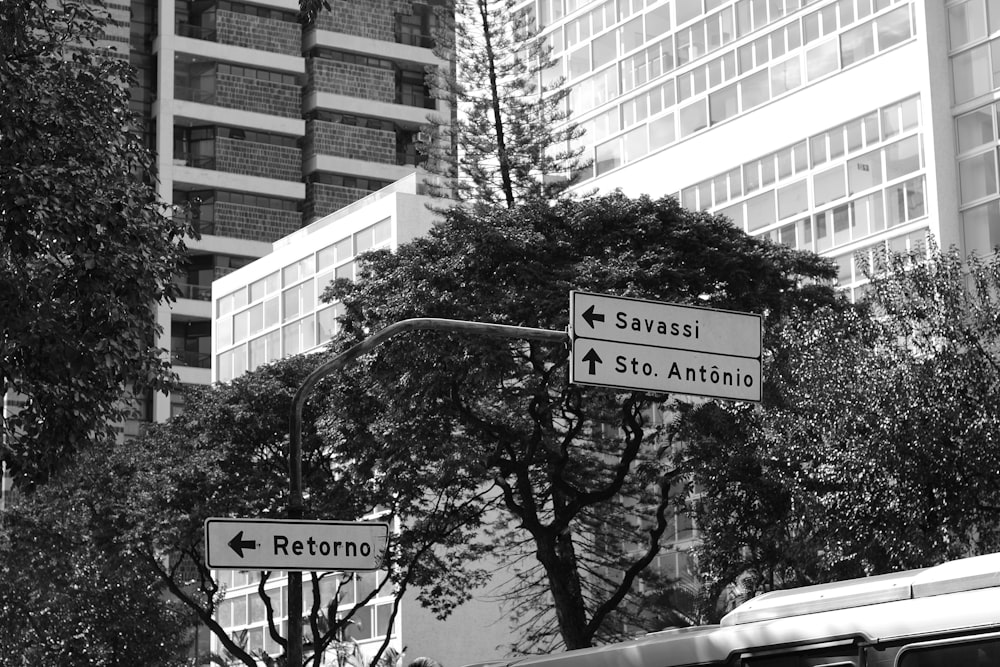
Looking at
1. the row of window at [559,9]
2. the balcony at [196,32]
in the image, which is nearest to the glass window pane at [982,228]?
the row of window at [559,9]

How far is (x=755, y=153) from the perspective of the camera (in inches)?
1608

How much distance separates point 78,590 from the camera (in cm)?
3959

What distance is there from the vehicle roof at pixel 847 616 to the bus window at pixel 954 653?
81 millimetres

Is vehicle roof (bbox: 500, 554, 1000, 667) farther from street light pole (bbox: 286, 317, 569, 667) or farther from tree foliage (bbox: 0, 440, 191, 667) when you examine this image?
tree foliage (bbox: 0, 440, 191, 667)

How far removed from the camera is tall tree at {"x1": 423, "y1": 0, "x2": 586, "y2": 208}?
37188 mm

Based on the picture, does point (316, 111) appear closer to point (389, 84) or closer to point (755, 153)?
point (389, 84)

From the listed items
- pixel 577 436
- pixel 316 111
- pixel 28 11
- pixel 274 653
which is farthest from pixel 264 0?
pixel 28 11

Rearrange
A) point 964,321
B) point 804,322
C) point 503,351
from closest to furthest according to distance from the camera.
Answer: point 964,321 → point 804,322 → point 503,351

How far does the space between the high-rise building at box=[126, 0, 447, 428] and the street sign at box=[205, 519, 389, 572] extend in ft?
208

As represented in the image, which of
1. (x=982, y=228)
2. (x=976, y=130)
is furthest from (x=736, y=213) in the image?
(x=982, y=228)

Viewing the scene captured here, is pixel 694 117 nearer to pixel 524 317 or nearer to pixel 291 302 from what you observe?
pixel 524 317

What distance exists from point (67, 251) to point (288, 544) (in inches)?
132

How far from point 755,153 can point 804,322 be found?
17.4 m

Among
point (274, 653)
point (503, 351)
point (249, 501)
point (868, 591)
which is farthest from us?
point (274, 653)
